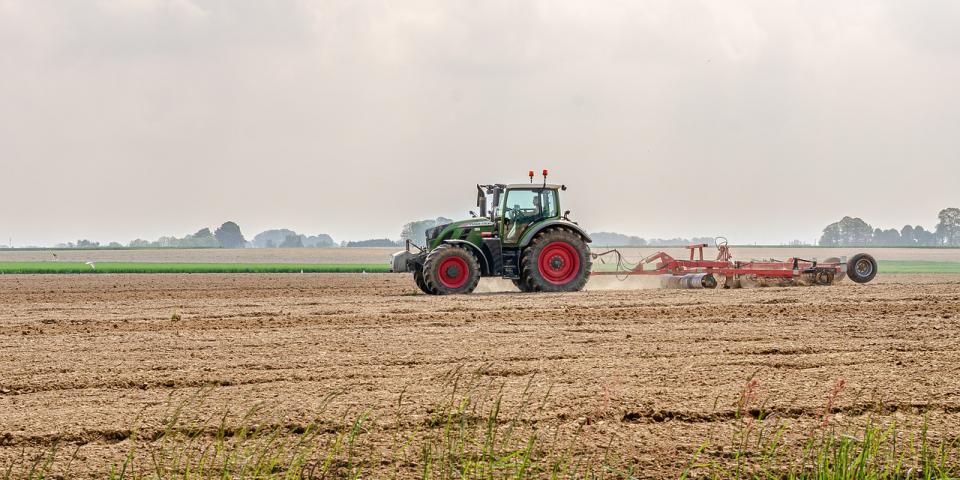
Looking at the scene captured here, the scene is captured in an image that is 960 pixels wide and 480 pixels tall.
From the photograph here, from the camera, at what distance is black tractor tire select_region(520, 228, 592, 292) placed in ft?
62.9

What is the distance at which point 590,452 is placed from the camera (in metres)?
6.32

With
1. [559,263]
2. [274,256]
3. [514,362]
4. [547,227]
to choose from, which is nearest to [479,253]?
[547,227]

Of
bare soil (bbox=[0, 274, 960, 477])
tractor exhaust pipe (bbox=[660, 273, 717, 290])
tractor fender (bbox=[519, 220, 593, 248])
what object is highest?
tractor fender (bbox=[519, 220, 593, 248])

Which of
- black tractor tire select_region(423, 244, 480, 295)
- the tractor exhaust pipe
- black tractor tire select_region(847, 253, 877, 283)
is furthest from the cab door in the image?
black tractor tire select_region(847, 253, 877, 283)

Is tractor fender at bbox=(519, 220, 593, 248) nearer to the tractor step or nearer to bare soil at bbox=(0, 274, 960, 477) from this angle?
the tractor step

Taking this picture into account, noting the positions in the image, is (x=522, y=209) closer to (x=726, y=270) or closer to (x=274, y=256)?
(x=726, y=270)

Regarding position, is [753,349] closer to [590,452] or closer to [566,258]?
[590,452]

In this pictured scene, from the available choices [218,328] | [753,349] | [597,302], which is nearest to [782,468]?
[753,349]

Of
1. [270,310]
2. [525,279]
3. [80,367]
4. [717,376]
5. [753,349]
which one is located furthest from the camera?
[525,279]

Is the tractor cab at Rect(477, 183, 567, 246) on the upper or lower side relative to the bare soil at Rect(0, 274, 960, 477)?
A: upper

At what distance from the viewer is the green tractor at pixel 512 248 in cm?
1895

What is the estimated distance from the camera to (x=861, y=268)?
2234 cm

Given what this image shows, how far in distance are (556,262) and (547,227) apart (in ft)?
2.37

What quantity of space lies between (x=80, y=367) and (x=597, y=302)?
30.5ft
